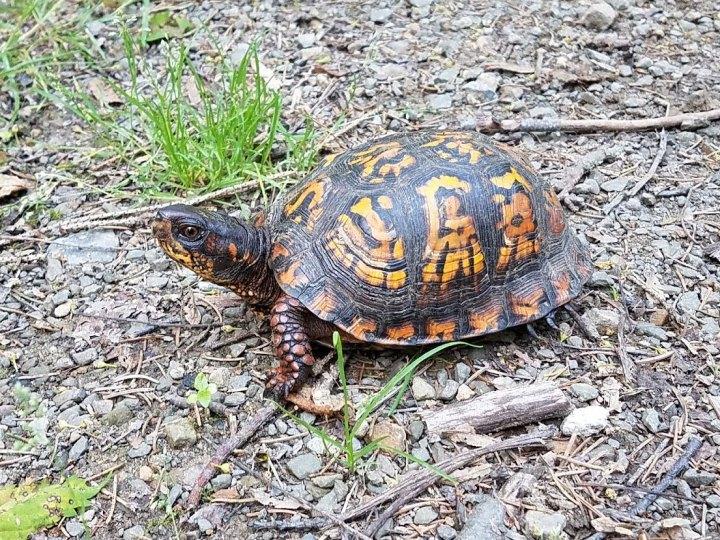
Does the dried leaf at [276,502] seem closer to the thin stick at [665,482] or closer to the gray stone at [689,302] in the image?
the thin stick at [665,482]

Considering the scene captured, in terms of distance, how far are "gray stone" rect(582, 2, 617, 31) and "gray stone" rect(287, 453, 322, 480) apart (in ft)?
12.3

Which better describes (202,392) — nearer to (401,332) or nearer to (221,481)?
(221,481)

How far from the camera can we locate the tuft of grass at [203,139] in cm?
378

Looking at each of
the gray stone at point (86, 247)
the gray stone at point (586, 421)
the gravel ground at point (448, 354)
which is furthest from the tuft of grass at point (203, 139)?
the gray stone at point (586, 421)

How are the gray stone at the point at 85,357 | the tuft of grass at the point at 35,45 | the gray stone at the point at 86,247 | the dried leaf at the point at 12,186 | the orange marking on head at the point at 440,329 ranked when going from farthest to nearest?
the tuft of grass at the point at 35,45 < the dried leaf at the point at 12,186 < the gray stone at the point at 86,247 < the gray stone at the point at 85,357 < the orange marking on head at the point at 440,329

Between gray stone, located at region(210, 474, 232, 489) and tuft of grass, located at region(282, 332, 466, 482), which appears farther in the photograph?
gray stone, located at region(210, 474, 232, 489)

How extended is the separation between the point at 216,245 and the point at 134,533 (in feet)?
3.68

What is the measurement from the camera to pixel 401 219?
2.88 metres

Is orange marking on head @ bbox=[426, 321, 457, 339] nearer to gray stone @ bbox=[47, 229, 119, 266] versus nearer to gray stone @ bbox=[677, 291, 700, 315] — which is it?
gray stone @ bbox=[677, 291, 700, 315]

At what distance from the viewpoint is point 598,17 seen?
4.95 metres

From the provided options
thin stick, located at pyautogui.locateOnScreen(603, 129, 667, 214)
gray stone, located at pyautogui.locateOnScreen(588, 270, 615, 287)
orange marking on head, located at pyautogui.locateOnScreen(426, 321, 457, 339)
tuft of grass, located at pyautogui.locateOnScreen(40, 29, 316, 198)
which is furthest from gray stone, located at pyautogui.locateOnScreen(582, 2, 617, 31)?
orange marking on head, located at pyautogui.locateOnScreen(426, 321, 457, 339)

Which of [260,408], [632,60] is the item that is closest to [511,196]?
[260,408]

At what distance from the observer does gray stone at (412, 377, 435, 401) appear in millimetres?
2871

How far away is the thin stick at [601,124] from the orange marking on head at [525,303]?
4.66 feet
